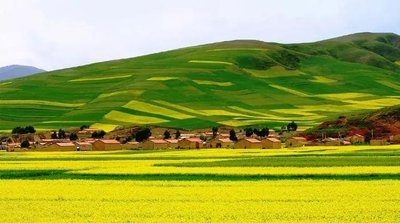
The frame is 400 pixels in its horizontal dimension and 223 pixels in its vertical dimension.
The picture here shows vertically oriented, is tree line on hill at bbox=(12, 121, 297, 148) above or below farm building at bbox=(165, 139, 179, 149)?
above

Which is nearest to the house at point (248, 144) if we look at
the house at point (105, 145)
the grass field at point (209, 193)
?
the house at point (105, 145)

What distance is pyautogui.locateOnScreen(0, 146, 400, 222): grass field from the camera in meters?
24.7

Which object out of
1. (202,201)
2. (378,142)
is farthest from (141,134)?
(202,201)

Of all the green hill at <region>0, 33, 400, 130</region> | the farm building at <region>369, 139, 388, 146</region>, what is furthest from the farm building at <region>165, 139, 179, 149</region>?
the green hill at <region>0, 33, 400, 130</region>

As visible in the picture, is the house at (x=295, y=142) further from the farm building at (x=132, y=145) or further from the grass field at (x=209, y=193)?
the grass field at (x=209, y=193)

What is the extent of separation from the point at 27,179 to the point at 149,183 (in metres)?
8.36

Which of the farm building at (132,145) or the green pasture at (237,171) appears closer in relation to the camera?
the green pasture at (237,171)

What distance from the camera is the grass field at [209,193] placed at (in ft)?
81.0

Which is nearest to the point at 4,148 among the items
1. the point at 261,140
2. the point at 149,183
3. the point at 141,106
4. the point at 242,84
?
the point at 261,140

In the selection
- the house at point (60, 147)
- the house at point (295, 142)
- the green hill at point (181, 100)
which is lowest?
the house at point (60, 147)

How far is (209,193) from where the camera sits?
31844 mm

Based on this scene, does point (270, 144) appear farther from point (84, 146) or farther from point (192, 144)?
point (84, 146)

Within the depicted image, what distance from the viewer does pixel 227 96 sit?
176m

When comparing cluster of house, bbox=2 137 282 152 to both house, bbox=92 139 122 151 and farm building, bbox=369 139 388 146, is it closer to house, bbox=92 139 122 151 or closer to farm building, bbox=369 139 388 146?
house, bbox=92 139 122 151
